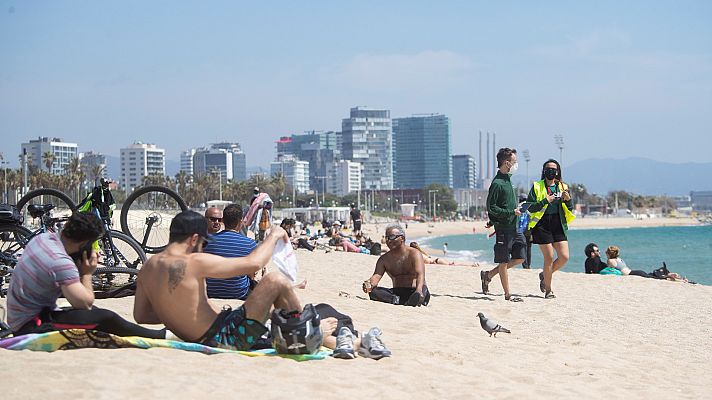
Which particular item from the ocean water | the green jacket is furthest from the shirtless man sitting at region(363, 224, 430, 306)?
the ocean water

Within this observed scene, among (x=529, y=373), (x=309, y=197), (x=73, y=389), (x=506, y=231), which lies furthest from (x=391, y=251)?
(x=309, y=197)

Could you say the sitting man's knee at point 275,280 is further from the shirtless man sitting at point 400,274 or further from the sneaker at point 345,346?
the shirtless man sitting at point 400,274

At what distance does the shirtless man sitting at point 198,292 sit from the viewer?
5141mm

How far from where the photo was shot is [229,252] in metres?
7.09

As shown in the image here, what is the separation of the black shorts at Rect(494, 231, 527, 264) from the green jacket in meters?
0.09

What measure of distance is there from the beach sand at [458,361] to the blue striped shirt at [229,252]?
13cm

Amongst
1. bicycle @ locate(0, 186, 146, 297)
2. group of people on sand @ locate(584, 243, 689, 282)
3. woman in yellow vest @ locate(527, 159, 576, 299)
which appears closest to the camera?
bicycle @ locate(0, 186, 146, 297)

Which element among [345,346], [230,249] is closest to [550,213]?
[230,249]

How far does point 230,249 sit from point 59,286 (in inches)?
86.4

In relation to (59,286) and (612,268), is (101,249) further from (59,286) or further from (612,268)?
(612,268)

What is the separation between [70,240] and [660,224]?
146542mm

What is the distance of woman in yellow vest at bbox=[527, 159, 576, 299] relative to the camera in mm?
10016

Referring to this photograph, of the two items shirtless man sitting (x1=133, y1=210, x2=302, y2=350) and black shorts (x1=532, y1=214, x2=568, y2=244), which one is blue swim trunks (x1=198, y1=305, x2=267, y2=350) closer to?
shirtless man sitting (x1=133, y1=210, x2=302, y2=350)

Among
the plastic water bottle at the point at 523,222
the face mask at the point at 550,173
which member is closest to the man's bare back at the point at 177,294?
the face mask at the point at 550,173
